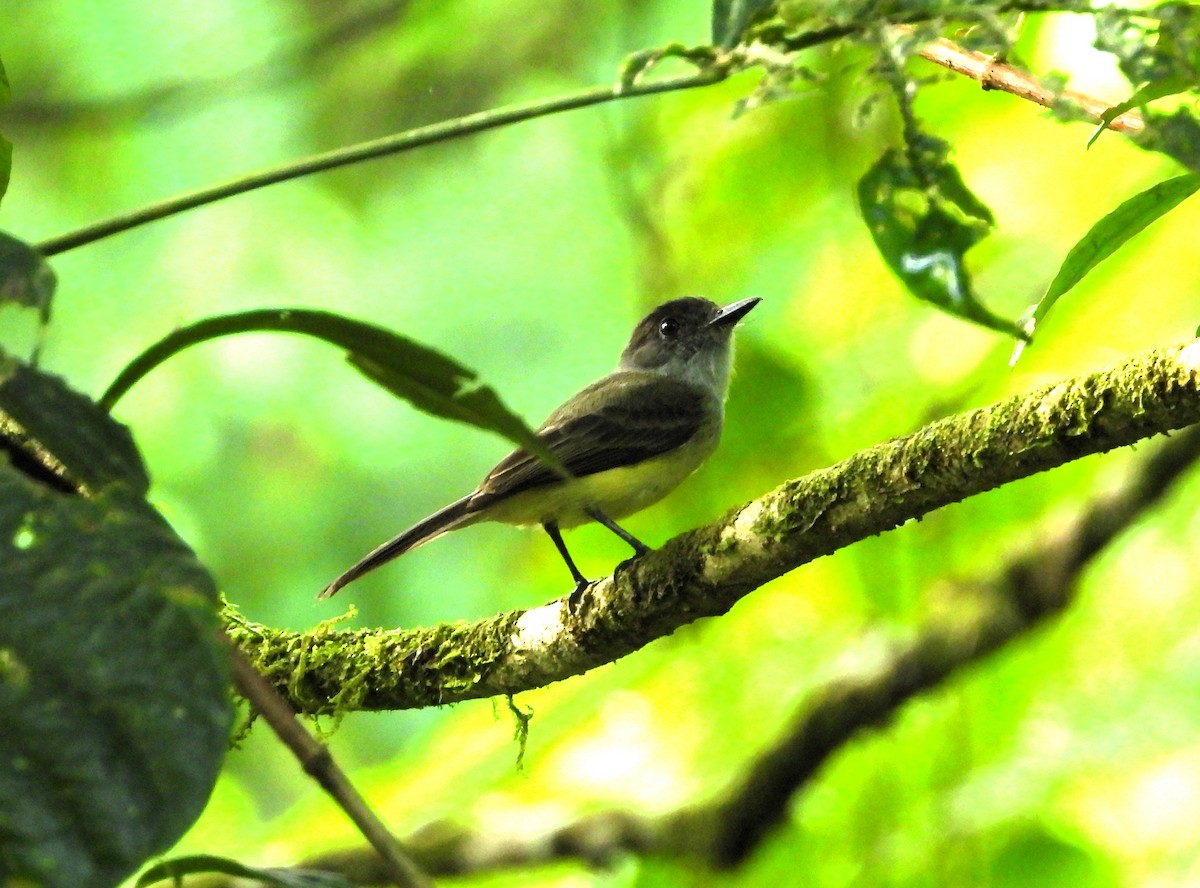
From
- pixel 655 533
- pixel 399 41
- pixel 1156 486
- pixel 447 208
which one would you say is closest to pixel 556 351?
pixel 447 208

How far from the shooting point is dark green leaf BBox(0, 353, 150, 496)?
107 cm

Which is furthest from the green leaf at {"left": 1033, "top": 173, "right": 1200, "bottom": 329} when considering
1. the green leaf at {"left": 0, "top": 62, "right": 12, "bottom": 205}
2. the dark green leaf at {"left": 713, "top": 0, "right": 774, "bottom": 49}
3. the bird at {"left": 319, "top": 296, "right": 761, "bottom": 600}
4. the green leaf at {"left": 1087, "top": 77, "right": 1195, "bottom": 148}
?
the bird at {"left": 319, "top": 296, "right": 761, "bottom": 600}

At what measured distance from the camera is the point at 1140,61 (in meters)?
2.02

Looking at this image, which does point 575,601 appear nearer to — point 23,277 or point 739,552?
point 739,552

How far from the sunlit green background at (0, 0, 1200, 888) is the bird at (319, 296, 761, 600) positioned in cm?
18

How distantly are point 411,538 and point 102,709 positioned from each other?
2.89 meters

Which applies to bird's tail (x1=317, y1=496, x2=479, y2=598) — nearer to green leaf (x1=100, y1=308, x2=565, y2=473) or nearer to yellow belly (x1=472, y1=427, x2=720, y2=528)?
yellow belly (x1=472, y1=427, x2=720, y2=528)

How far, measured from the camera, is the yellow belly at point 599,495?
4035mm

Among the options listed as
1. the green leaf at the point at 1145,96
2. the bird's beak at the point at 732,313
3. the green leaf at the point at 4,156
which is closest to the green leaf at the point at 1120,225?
the green leaf at the point at 1145,96

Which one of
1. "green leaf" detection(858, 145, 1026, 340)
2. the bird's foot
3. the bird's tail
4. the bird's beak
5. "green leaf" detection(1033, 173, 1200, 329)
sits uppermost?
"green leaf" detection(1033, 173, 1200, 329)

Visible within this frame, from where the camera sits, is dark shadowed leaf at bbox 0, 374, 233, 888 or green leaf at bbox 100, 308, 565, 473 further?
green leaf at bbox 100, 308, 565, 473

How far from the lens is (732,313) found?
4.93 meters

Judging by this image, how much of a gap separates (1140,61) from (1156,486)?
219 centimetres

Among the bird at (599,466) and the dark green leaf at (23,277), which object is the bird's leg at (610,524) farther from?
the dark green leaf at (23,277)
